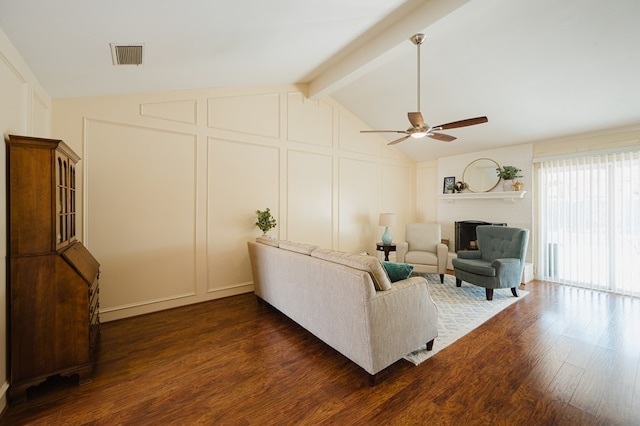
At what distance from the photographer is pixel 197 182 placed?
12.2ft

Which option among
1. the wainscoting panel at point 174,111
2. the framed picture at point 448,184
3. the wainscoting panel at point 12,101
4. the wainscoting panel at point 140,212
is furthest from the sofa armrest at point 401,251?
the wainscoting panel at point 12,101

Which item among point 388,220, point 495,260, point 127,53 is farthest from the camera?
point 388,220

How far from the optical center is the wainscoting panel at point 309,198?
464cm

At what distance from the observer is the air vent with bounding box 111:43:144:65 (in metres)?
2.24

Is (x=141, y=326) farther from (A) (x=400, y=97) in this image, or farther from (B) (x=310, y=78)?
(A) (x=400, y=97)

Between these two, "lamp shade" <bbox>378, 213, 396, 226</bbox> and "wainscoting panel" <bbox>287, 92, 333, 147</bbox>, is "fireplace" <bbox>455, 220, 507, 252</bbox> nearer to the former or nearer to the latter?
"lamp shade" <bbox>378, 213, 396, 226</bbox>

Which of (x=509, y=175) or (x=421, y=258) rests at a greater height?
(x=509, y=175)

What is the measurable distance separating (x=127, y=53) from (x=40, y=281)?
6.44ft

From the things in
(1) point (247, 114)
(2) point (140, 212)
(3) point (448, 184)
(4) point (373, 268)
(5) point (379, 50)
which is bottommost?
(4) point (373, 268)

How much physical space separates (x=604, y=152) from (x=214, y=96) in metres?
6.02

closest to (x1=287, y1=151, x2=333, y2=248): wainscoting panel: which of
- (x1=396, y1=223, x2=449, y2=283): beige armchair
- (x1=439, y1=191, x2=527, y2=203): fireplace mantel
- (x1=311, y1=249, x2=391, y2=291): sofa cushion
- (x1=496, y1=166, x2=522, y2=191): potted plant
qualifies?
(x1=396, y1=223, x2=449, y2=283): beige armchair

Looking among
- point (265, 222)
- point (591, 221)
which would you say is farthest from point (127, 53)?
point (591, 221)

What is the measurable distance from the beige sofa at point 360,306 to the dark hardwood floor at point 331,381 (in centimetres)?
22

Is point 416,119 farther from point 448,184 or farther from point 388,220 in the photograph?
point 448,184
